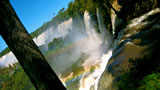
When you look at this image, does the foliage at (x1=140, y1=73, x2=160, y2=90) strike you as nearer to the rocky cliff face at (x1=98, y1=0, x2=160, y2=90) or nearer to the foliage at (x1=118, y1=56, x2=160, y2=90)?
the foliage at (x1=118, y1=56, x2=160, y2=90)

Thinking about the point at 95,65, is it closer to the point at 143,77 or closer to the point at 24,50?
the point at 143,77

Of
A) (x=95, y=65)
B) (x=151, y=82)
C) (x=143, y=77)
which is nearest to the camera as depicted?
(x=151, y=82)

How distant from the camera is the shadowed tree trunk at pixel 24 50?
12.9ft

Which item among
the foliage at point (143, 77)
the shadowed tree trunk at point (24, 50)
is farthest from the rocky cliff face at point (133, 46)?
the shadowed tree trunk at point (24, 50)

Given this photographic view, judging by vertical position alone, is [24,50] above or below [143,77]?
above

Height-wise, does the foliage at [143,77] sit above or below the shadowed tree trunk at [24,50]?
below

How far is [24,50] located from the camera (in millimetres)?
4039

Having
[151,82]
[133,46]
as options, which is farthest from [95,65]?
[151,82]

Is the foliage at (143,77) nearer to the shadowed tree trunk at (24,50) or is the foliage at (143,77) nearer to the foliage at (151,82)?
the foliage at (151,82)

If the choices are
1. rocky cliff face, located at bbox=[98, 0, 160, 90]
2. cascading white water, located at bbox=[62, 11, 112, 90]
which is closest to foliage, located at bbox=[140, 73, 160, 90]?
rocky cliff face, located at bbox=[98, 0, 160, 90]

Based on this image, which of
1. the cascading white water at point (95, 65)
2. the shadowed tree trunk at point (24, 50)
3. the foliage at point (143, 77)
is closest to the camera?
the shadowed tree trunk at point (24, 50)

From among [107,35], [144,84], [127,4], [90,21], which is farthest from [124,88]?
[90,21]

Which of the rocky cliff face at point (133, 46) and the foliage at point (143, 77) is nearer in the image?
the foliage at point (143, 77)

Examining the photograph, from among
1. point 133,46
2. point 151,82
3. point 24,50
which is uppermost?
point 24,50
